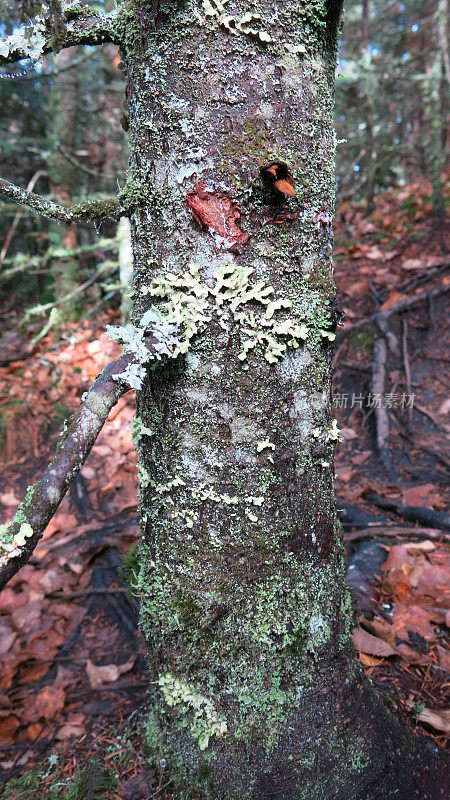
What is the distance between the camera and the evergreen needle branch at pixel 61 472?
38.8 inches

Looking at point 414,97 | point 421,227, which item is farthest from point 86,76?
point 414,97

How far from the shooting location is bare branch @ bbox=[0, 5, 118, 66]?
1.27 m

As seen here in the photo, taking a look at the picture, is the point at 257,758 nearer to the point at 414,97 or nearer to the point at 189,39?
the point at 189,39

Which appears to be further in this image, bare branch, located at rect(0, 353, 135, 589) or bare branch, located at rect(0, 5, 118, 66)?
bare branch, located at rect(0, 5, 118, 66)

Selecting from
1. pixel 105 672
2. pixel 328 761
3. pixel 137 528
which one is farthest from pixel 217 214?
pixel 137 528

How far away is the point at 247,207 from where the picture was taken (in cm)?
123

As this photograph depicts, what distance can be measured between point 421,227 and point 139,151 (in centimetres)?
533

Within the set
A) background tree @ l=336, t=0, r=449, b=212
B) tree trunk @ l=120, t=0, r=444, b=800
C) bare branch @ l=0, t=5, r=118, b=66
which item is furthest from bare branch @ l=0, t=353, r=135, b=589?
background tree @ l=336, t=0, r=449, b=212

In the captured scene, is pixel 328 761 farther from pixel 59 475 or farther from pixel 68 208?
pixel 68 208

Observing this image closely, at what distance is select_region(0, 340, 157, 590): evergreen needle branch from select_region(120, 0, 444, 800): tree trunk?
8.0 inches

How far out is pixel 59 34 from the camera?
1.26 metres

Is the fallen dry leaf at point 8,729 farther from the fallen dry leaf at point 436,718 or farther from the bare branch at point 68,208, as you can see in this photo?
the bare branch at point 68,208

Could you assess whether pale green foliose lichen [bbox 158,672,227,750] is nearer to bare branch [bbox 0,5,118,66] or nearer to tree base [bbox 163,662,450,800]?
tree base [bbox 163,662,450,800]

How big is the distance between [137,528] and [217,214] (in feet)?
7.55
